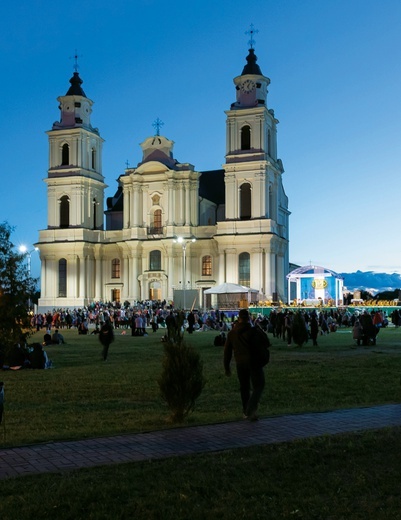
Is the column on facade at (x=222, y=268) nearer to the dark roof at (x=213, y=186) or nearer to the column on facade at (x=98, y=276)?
the dark roof at (x=213, y=186)

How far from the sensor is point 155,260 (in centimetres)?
6881

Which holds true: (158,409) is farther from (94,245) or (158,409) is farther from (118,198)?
(118,198)

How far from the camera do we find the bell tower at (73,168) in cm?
7044

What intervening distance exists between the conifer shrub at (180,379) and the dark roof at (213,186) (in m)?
63.7

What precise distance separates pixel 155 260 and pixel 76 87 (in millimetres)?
21034

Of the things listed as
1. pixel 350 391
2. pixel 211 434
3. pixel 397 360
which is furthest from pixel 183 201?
pixel 211 434

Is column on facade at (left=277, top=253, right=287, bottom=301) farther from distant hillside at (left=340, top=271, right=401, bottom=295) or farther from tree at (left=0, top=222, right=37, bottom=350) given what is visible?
distant hillside at (left=340, top=271, right=401, bottom=295)

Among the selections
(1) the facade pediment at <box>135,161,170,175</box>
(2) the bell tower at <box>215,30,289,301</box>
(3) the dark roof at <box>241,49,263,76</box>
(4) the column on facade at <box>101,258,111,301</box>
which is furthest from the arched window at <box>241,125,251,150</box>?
(4) the column on facade at <box>101,258,111,301</box>

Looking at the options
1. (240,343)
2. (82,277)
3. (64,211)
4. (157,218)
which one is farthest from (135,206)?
(240,343)

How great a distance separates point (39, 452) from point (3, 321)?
10.4 m

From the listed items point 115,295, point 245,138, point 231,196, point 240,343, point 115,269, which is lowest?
point 240,343

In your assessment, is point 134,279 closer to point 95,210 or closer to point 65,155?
point 95,210

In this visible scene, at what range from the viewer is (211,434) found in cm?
863

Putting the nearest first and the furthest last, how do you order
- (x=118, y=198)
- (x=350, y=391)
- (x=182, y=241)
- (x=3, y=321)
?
(x=350, y=391) < (x=3, y=321) < (x=182, y=241) < (x=118, y=198)
